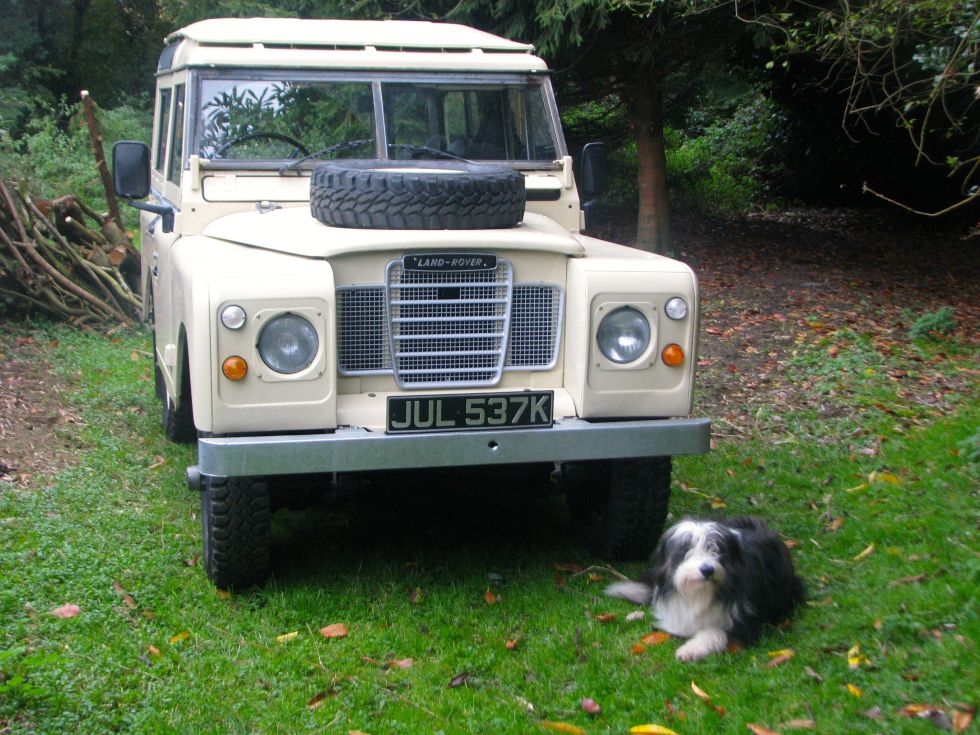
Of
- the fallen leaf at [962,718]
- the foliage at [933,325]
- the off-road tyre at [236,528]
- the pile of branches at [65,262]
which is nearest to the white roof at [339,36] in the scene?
the off-road tyre at [236,528]

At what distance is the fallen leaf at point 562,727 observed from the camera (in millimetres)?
3714

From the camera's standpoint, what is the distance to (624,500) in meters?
4.94

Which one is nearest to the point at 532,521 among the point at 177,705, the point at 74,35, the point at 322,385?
the point at 322,385

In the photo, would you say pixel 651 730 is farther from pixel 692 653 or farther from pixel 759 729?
pixel 692 653

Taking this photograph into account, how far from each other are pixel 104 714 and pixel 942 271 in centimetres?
1115

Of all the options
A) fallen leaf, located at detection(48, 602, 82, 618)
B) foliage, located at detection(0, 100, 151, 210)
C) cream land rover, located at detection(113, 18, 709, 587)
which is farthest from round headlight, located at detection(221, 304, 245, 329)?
foliage, located at detection(0, 100, 151, 210)

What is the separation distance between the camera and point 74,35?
21.8m

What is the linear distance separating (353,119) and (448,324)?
159 cm

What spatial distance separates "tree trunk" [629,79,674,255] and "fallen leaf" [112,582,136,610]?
866cm

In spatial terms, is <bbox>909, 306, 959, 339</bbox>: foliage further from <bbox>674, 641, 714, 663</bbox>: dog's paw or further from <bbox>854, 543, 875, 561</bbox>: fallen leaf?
<bbox>674, 641, 714, 663</bbox>: dog's paw

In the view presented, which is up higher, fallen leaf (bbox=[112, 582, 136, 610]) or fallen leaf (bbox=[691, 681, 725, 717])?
fallen leaf (bbox=[691, 681, 725, 717])

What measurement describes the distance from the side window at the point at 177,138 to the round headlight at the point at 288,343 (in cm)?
187

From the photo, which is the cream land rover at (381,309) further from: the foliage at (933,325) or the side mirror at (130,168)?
the foliage at (933,325)

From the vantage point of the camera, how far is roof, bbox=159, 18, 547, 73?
5617mm
